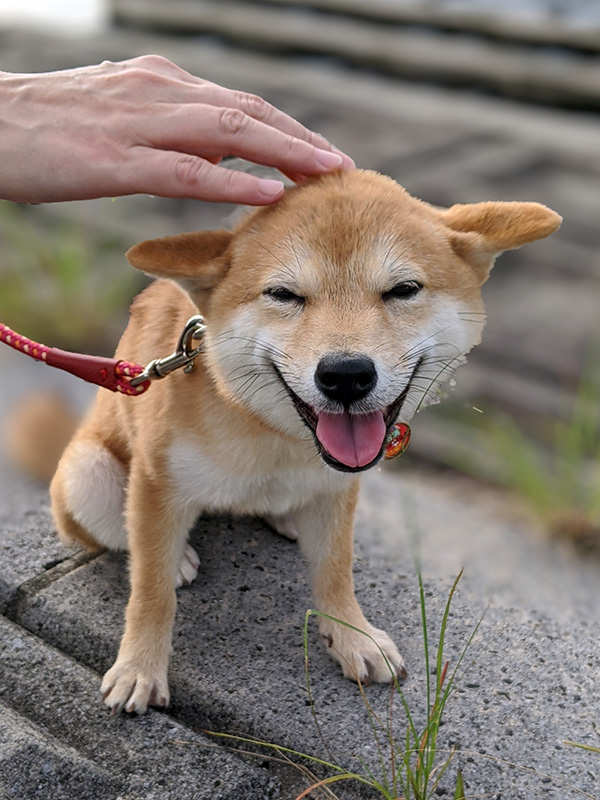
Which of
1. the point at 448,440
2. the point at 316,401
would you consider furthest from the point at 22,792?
the point at 448,440

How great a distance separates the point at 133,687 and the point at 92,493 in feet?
1.69

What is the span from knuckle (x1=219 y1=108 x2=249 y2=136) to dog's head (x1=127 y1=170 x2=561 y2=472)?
0.59ft

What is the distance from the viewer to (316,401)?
6.56 feet

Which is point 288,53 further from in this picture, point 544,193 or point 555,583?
point 555,583

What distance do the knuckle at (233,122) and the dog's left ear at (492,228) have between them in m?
0.50

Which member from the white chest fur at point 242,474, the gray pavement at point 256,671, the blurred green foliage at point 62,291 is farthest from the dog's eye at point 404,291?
the blurred green foliage at point 62,291

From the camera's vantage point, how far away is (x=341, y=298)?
6.71ft

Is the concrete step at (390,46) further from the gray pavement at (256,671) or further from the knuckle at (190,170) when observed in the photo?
the knuckle at (190,170)

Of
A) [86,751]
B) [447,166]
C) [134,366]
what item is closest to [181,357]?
[134,366]

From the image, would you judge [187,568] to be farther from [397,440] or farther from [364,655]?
[397,440]

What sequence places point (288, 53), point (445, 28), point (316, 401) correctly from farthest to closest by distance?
1. point (288, 53)
2. point (445, 28)
3. point (316, 401)

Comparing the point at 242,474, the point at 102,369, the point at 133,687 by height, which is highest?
the point at 102,369

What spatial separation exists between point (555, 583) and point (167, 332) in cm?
274

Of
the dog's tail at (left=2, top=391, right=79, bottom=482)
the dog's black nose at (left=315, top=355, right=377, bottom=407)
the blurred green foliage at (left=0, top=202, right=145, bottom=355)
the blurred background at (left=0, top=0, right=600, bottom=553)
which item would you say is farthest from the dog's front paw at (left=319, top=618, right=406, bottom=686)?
the blurred green foliage at (left=0, top=202, right=145, bottom=355)
